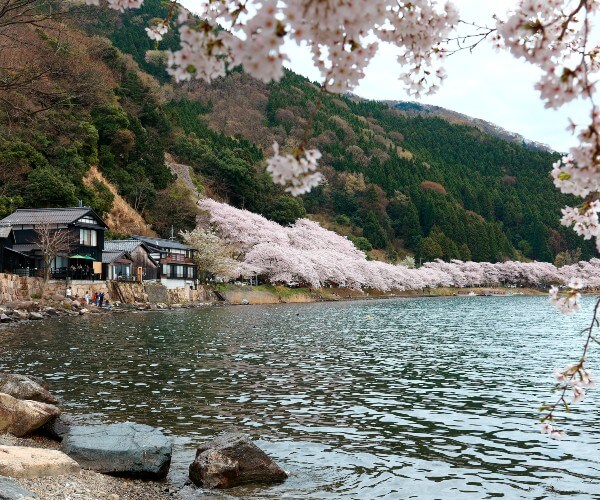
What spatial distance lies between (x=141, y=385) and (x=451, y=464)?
10.5 m

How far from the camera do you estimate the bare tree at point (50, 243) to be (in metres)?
46.4

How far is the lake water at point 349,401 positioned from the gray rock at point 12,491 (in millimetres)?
3489

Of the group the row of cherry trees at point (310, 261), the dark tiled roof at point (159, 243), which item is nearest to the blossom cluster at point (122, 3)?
the dark tiled roof at point (159, 243)

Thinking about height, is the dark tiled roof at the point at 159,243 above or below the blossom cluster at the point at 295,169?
above

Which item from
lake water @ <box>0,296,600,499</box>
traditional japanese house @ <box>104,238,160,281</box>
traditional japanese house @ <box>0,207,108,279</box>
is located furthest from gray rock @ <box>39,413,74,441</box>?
traditional japanese house @ <box>104,238,160,281</box>

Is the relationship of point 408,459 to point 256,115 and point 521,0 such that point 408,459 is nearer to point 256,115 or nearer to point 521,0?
point 521,0

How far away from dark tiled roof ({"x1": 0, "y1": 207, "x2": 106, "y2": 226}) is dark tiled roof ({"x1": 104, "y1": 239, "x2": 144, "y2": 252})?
8.62m

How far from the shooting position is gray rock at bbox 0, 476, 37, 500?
258 inches

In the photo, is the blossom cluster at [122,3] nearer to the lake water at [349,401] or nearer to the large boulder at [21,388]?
the lake water at [349,401]

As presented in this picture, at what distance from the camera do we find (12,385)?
43.4 ft

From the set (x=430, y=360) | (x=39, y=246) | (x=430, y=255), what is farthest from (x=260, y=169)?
(x=430, y=360)

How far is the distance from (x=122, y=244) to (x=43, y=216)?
38.0ft

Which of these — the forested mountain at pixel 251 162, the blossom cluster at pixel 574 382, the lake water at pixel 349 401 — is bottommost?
the lake water at pixel 349 401

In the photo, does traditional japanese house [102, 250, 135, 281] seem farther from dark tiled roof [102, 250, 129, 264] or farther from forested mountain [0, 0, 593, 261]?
forested mountain [0, 0, 593, 261]
